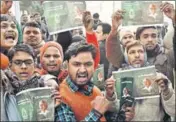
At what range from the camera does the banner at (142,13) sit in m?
3.38

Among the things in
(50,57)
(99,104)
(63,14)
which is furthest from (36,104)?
(63,14)

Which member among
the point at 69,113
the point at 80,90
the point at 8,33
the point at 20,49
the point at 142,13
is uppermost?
the point at 142,13

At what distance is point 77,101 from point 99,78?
0.75 ft

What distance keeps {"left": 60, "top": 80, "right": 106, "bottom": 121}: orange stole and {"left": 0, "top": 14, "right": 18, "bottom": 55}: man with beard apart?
46cm

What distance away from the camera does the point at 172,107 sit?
3447mm

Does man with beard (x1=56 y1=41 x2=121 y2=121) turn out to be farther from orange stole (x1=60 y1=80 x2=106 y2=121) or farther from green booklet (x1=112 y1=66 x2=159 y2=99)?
green booklet (x1=112 y1=66 x2=159 y2=99)

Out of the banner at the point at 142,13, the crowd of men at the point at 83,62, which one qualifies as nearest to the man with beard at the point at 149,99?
the crowd of men at the point at 83,62

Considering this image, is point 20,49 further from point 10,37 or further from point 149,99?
point 149,99

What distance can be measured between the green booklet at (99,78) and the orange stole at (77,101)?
0.12 metres

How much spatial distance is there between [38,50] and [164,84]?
3.11 ft

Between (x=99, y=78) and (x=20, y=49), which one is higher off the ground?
(x=20, y=49)

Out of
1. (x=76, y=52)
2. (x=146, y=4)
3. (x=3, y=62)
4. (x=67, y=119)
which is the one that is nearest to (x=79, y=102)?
(x=67, y=119)

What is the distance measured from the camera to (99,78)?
11.0 feet

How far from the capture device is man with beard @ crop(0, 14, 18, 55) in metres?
3.22
